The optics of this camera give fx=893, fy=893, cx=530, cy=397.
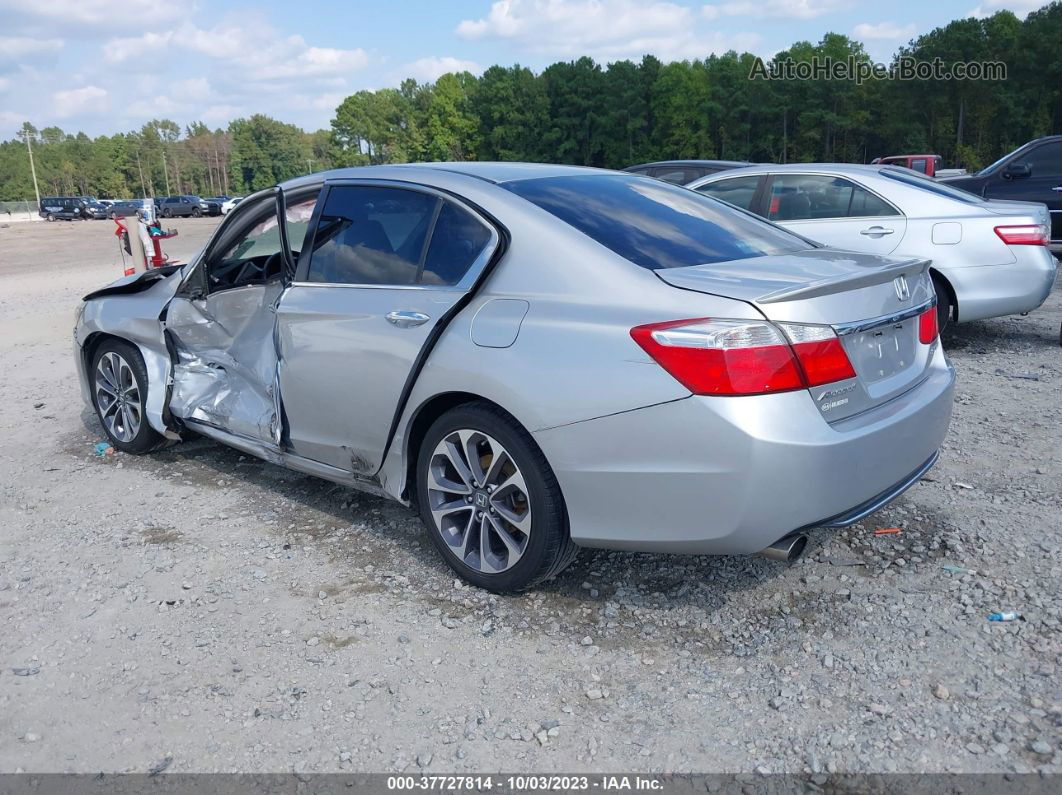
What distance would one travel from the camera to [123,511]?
4.82 meters

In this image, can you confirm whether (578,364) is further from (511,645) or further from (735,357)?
(511,645)

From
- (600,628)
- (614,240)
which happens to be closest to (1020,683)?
(600,628)

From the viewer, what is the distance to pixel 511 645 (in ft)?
10.9

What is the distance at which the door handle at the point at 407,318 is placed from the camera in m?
3.65

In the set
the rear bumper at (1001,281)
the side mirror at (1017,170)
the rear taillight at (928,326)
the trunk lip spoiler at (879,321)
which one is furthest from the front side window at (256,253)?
the side mirror at (1017,170)

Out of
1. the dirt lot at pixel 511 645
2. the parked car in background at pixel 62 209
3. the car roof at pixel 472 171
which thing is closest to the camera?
the dirt lot at pixel 511 645

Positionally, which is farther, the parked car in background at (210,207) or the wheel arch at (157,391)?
the parked car in background at (210,207)

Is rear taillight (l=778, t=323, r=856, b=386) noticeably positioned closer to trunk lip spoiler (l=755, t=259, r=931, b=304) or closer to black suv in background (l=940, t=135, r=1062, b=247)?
trunk lip spoiler (l=755, t=259, r=931, b=304)

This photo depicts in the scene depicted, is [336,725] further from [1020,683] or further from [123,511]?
[123,511]

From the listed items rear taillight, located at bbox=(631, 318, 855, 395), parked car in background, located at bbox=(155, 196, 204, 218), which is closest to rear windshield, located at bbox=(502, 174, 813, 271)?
rear taillight, located at bbox=(631, 318, 855, 395)

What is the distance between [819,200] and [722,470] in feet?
19.4

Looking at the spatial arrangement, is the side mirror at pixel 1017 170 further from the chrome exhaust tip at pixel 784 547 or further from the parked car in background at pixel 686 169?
the chrome exhaust tip at pixel 784 547

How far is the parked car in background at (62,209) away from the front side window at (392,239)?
72449mm

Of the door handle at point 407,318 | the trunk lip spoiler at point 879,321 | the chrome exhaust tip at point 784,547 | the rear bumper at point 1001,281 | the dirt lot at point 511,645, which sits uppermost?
the door handle at point 407,318
